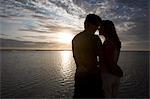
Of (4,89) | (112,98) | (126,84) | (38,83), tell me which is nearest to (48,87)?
(38,83)

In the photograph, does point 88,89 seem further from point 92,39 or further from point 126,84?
point 126,84

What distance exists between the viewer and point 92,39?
13.4 ft

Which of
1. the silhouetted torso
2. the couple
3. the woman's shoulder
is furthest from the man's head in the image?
the woman's shoulder

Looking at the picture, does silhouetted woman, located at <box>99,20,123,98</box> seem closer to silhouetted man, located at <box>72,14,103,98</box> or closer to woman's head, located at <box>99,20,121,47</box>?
woman's head, located at <box>99,20,121,47</box>

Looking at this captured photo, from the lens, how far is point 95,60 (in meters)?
4.07

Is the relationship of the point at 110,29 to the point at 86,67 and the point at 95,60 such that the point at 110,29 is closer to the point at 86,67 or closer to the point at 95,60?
the point at 95,60

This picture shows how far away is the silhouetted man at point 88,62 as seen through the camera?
408cm

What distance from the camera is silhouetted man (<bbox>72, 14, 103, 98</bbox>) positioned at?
408 centimetres

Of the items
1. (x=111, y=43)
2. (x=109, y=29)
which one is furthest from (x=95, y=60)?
(x=109, y=29)

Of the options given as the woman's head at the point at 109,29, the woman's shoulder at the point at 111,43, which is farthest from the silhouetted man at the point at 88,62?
the woman's shoulder at the point at 111,43

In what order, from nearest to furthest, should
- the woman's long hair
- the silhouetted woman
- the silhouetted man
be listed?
the silhouetted man, the silhouetted woman, the woman's long hair

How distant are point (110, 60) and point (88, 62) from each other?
0.46 m

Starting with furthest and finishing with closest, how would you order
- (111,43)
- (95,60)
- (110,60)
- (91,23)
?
1. (111,43)
2. (110,60)
3. (91,23)
4. (95,60)

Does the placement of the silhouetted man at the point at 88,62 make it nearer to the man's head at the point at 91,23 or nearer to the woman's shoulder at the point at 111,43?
the man's head at the point at 91,23
